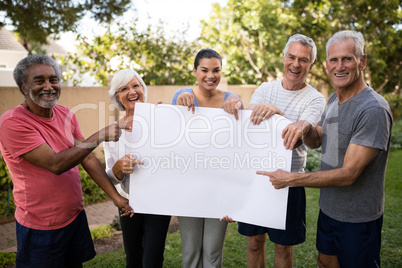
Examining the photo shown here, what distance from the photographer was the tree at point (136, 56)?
725 centimetres

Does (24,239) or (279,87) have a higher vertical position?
(279,87)

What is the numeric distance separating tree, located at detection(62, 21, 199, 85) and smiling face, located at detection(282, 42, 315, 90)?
5.09 metres

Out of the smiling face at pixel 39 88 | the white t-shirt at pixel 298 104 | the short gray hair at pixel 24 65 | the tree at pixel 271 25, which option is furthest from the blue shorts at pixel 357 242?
the tree at pixel 271 25

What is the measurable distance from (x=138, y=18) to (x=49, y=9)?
6.57ft

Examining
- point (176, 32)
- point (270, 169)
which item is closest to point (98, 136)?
point (270, 169)

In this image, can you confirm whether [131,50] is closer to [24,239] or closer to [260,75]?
[260,75]

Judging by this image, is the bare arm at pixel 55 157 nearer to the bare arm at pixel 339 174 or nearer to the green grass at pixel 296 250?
the bare arm at pixel 339 174

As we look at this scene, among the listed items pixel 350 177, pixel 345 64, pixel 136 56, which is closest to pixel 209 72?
pixel 345 64

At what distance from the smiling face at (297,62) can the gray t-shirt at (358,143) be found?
0.30m

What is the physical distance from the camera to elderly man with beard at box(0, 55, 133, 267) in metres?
2.01

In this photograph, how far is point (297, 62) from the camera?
2.39 metres

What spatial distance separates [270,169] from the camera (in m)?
2.18

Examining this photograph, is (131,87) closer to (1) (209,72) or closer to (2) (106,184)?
(1) (209,72)

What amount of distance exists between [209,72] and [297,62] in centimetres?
64
